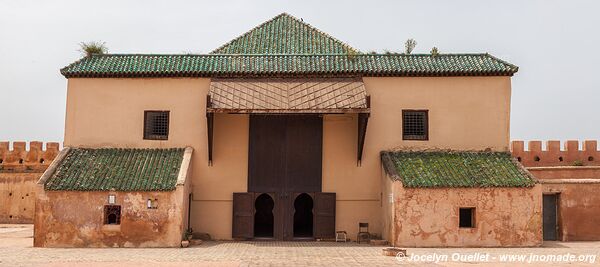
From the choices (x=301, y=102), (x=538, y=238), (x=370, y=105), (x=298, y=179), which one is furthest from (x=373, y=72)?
(x=538, y=238)

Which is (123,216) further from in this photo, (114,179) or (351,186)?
(351,186)

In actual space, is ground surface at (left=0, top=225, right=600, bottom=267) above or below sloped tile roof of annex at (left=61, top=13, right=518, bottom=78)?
below

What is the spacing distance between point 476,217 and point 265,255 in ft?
21.8

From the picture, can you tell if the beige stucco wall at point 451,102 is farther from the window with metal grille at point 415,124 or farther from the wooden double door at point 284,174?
the wooden double door at point 284,174

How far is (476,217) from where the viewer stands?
18.3m

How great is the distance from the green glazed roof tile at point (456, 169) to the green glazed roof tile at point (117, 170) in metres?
6.93

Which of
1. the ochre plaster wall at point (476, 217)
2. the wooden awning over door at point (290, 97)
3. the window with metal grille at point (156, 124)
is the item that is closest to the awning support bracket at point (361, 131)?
the wooden awning over door at point (290, 97)

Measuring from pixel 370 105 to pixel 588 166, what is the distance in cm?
A: 1507

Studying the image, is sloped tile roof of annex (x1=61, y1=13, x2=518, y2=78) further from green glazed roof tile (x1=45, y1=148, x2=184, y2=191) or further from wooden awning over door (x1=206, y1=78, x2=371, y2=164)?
green glazed roof tile (x1=45, y1=148, x2=184, y2=191)

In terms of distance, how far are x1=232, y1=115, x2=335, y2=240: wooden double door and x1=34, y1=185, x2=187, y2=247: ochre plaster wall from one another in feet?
8.94

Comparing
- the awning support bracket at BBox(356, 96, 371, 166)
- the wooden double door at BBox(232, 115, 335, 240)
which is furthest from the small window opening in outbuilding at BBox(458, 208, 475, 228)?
the wooden double door at BBox(232, 115, 335, 240)

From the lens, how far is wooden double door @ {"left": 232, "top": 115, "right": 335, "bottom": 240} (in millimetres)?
20172

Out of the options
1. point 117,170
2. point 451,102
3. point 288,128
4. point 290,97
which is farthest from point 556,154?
point 117,170

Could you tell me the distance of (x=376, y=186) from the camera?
20.4m
